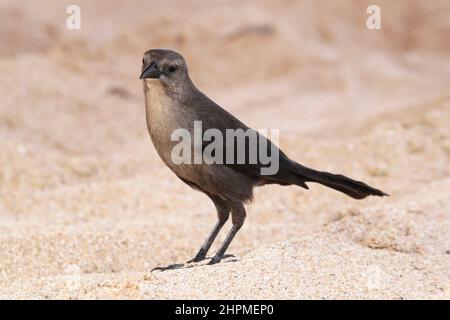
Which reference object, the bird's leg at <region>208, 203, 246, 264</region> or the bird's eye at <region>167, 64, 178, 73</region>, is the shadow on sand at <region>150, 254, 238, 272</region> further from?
the bird's eye at <region>167, 64, 178, 73</region>

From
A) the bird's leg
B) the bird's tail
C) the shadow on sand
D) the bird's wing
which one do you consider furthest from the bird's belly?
the bird's tail

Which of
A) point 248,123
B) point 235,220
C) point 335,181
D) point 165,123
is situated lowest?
point 235,220

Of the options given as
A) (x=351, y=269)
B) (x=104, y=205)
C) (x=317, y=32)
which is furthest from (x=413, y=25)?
(x=351, y=269)

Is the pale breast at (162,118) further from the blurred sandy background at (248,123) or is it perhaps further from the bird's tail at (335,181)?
the bird's tail at (335,181)

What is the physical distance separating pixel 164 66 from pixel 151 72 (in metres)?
0.09

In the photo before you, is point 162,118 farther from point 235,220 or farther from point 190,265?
point 190,265

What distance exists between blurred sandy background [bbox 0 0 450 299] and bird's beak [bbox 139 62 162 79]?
2.98 feet

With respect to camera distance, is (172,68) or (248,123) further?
(248,123)

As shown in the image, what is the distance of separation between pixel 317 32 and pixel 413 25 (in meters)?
1.54

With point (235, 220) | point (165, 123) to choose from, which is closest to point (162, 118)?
point (165, 123)

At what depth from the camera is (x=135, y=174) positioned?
25.0 ft

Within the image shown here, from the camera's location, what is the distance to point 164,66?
409 cm

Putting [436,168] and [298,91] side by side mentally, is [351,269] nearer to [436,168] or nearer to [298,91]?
[436,168]
